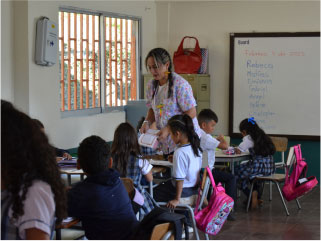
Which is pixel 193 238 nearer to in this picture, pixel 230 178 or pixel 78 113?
pixel 230 178

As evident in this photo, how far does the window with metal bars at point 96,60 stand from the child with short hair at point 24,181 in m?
4.63

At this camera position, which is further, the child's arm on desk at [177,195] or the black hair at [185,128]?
the black hair at [185,128]

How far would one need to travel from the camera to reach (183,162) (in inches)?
170

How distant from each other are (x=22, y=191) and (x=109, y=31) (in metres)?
5.64

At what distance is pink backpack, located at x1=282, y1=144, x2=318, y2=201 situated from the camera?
604 centimetres

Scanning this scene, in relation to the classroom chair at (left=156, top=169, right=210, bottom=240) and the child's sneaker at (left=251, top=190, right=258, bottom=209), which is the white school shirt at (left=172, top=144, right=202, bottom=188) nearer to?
the classroom chair at (left=156, top=169, right=210, bottom=240)

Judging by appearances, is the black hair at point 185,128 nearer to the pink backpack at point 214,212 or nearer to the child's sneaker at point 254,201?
the pink backpack at point 214,212

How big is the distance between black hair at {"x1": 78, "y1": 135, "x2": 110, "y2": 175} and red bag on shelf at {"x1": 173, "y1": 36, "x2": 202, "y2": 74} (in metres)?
4.92

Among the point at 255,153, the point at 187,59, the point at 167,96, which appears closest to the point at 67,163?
the point at 167,96

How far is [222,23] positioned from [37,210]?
6.37 meters

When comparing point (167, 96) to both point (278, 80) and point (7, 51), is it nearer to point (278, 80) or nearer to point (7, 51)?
point (7, 51)

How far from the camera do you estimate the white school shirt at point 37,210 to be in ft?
5.45

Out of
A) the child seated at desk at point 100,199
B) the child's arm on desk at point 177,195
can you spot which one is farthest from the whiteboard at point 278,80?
the child seated at desk at point 100,199

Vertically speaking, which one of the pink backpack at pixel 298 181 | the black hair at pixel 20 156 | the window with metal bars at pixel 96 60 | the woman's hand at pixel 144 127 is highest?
the window with metal bars at pixel 96 60
